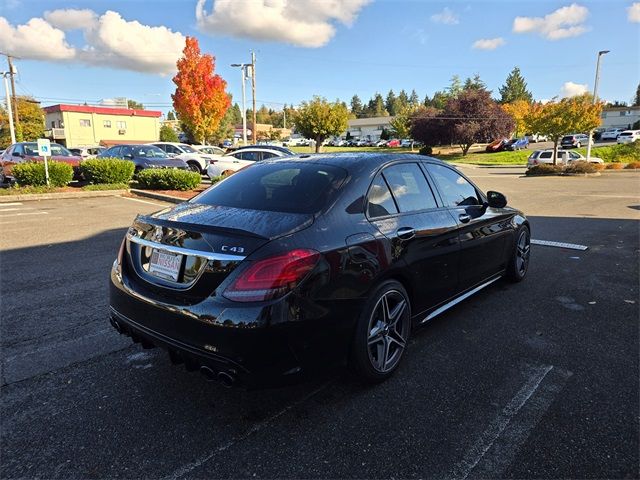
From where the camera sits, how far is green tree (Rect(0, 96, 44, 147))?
171ft

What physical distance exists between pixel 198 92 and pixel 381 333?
29.8 metres

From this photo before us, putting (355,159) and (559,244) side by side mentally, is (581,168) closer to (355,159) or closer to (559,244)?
(559,244)

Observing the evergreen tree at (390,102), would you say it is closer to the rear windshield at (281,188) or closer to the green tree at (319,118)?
the green tree at (319,118)

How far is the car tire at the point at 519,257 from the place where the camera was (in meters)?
5.18

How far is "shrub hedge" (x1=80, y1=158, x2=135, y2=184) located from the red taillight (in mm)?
14790

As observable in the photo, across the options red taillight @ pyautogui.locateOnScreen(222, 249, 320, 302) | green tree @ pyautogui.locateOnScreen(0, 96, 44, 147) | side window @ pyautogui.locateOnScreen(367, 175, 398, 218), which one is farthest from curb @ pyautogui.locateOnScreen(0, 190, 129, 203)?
green tree @ pyautogui.locateOnScreen(0, 96, 44, 147)

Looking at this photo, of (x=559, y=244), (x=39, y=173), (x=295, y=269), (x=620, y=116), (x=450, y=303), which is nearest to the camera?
(x=295, y=269)

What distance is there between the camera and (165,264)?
2.69m

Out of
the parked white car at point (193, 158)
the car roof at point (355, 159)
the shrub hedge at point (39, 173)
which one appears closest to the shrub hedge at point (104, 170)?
the shrub hedge at point (39, 173)

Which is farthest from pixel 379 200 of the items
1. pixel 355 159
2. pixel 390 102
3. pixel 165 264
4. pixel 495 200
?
pixel 390 102

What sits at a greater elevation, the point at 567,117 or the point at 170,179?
the point at 567,117

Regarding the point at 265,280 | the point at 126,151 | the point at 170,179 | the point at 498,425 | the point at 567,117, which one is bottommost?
the point at 498,425

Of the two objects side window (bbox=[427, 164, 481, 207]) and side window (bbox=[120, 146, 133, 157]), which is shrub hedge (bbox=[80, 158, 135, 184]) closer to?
side window (bbox=[120, 146, 133, 157])

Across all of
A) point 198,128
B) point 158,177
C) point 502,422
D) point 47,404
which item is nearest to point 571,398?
point 502,422
